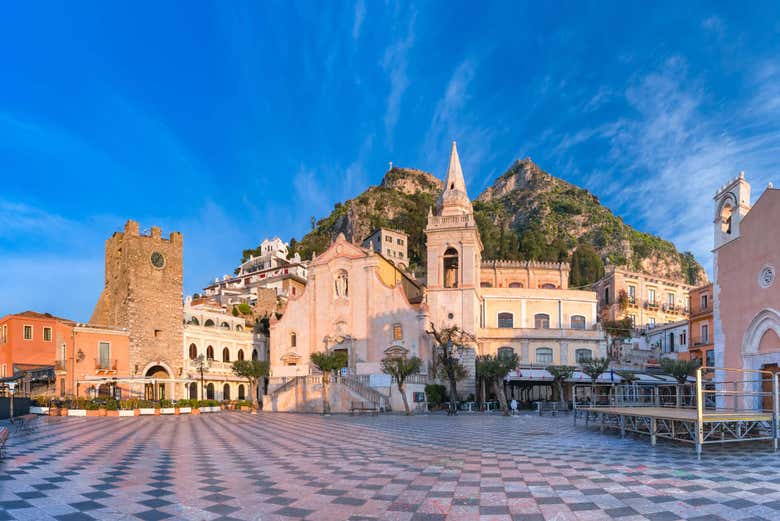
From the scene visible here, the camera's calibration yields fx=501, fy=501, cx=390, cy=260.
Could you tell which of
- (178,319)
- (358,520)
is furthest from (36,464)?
(178,319)

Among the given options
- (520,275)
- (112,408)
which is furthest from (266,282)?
(112,408)

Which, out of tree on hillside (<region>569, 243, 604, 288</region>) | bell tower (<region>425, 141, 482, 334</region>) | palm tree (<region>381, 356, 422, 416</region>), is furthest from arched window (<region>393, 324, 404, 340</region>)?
tree on hillside (<region>569, 243, 604, 288</region>)

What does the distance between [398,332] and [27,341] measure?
103 ft

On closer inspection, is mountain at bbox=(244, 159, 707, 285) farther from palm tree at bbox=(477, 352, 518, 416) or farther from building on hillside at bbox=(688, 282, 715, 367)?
palm tree at bbox=(477, 352, 518, 416)

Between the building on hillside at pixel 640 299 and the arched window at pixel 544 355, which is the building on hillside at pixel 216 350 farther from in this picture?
the building on hillside at pixel 640 299

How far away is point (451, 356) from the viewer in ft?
112

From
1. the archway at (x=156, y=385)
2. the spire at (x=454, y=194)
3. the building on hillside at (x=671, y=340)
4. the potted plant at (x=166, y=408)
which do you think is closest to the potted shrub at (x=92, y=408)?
the potted plant at (x=166, y=408)

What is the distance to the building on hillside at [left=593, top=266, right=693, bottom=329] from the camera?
64.1 meters

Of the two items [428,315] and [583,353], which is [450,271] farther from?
[583,353]

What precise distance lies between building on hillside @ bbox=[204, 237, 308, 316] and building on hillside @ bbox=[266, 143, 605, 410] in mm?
8631

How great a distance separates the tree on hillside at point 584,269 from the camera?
81.2 m

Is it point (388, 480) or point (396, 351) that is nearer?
point (388, 480)

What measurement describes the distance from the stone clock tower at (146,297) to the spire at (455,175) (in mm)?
25123

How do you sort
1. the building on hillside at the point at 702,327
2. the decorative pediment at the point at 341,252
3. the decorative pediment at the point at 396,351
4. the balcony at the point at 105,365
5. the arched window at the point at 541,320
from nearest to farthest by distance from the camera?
the balcony at the point at 105,365, the decorative pediment at the point at 396,351, the building on hillside at the point at 702,327, the decorative pediment at the point at 341,252, the arched window at the point at 541,320
